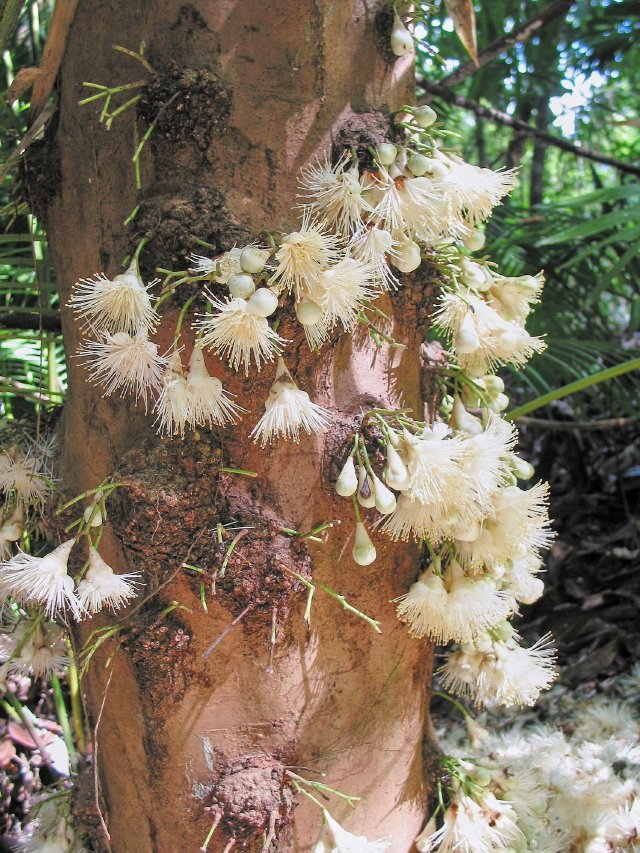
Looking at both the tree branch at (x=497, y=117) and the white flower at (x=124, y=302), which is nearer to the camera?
the white flower at (x=124, y=302)

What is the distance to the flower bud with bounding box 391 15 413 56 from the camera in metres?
1.16

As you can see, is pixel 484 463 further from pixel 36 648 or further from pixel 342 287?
pixel 36 648

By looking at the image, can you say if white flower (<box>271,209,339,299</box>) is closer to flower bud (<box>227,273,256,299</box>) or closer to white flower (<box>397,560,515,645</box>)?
flower bud (<box>227,273,256,299</box>)

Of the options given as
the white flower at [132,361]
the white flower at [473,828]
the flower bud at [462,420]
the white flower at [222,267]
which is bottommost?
the white flower at [473,828]

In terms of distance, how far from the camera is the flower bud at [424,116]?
113cm

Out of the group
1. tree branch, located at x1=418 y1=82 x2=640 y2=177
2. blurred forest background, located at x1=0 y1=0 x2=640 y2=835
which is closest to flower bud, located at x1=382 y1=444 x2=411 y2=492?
blurred forest background, located at x1=0 y1=0 x2=640 y2=835

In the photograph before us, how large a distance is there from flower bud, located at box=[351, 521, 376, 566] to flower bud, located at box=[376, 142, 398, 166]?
51 cm

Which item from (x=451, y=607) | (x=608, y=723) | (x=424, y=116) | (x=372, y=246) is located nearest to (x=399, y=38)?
(x=424, y=116)

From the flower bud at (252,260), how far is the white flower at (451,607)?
1.78 ft

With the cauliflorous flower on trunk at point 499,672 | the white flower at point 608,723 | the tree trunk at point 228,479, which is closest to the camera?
the tree trunk at point 228,479

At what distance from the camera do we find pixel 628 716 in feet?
6.20

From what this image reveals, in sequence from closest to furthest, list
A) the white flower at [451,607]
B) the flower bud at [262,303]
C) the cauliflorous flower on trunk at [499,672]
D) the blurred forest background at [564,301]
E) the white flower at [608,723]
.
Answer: the flower bud at [262,303]
the white flower at [451,607]
the cauliflorous flower on trunk at [499,672]
the white flower at [608,723]
the blurred forest background at [564,301]

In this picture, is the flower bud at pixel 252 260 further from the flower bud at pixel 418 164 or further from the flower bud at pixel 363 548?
the flower bud at pixel 363 548

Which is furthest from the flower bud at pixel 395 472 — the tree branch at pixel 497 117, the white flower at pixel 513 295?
the tree branch at pixel 497 117
